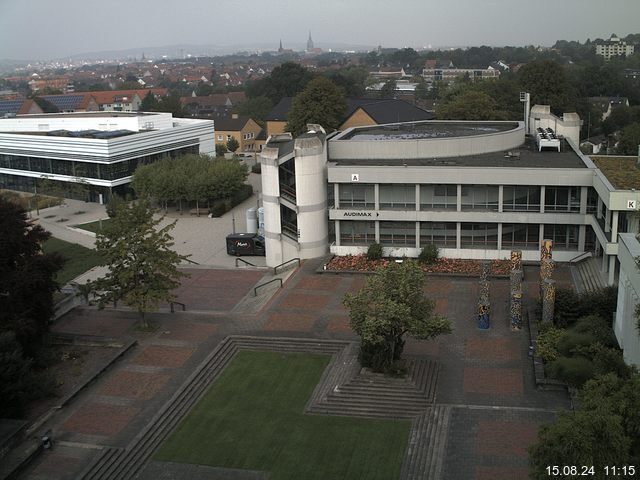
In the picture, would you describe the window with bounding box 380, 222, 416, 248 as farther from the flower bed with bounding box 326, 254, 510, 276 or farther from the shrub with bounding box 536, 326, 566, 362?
the shrub with bounding box 536, 326, 566, 362

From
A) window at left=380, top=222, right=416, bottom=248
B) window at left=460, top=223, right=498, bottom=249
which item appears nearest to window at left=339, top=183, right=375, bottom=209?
window at left=380, top=222, right=416, bottom=248

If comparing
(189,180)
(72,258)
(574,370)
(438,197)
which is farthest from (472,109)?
(574,370)

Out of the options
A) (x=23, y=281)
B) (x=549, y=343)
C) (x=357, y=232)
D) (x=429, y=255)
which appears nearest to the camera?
(x=549, y=343)

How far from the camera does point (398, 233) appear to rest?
38.2 meters

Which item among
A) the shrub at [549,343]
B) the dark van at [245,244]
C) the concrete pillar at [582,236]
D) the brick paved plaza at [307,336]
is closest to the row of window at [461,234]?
the concrete pillar at [582,236]

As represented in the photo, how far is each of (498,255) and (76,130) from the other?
47.9m

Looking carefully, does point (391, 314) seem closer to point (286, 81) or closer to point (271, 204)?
point (271, 204)

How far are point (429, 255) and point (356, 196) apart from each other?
513cm

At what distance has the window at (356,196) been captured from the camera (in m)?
38.2

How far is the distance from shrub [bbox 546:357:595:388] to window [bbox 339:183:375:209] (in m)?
17.6

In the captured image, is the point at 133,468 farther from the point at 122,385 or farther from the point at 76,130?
the point at 76,130

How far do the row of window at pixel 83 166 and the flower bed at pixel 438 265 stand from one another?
92.9ft

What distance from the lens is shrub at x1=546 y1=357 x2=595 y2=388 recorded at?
21594mm

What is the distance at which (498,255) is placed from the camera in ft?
122
